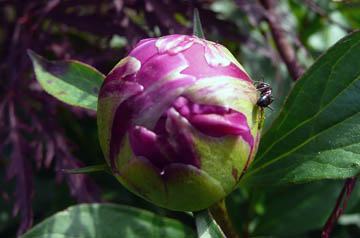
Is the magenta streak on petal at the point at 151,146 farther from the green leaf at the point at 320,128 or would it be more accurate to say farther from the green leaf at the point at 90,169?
the green leaf at the point at 320,128

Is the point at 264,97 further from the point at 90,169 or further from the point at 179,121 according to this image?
the point at 90,169

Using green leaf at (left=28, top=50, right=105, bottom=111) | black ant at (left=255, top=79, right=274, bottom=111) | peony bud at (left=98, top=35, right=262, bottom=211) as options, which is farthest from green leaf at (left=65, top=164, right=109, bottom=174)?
black ant at (left=255, top=79, right=274, bottom=111)

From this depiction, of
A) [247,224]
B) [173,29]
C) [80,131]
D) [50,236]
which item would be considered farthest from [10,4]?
[247,224]

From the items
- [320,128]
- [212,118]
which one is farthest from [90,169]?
[320,128]

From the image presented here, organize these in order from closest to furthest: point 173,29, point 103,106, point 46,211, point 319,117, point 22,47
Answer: point 103,106
point 319,117
point 173,29
point 22,47
point 46,211

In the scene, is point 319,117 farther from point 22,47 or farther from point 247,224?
point 22,47

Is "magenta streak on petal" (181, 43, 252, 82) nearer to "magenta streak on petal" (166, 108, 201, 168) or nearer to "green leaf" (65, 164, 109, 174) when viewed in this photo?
"magenta streak on petal" (166, 108, 201, 168)
